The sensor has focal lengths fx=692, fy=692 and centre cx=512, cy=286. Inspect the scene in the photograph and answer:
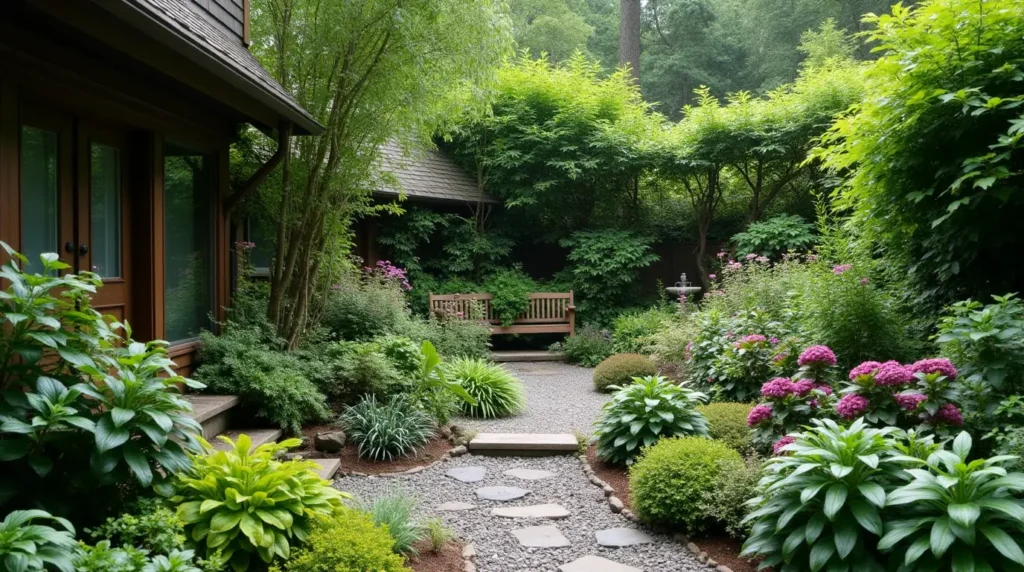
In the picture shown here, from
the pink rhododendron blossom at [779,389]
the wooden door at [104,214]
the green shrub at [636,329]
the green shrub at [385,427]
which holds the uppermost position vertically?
the wooden door at [104,214]

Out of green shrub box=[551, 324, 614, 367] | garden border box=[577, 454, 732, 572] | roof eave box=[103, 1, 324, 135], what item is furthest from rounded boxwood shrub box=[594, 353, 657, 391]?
roof eave box=[103, 1, 324, 135]

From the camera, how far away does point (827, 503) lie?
2.70m

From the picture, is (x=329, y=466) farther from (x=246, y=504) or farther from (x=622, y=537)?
(x=622, y=537)

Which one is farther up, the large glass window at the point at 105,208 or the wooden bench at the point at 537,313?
the large glass window at the point at 105,208

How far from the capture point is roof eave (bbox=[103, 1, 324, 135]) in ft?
9.36

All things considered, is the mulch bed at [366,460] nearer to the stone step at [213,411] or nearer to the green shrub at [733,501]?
the stone step at [213,411]

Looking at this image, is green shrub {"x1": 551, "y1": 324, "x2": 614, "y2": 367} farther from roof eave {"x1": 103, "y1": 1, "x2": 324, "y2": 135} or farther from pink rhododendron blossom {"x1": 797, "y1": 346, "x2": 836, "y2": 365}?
pink rhododendron blossom {"x1": 797, "y1": 346, "x2": 836, "y2": 365}

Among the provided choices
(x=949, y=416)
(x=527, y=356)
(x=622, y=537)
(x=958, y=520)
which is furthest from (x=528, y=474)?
(x=527, y=356)

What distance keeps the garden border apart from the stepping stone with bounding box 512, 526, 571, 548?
18.5 inches

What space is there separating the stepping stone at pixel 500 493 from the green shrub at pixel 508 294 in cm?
667

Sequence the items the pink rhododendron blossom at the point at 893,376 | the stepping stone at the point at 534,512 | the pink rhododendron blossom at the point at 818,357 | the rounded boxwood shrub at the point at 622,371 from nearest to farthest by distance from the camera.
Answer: the pink rhododendron blossom at the point at 893,376 < the pink rhododendron blossom at the point at 818,357 < the stepping stone at the point at 534,512 < the rounded boxwood shrub at the point at 622,371

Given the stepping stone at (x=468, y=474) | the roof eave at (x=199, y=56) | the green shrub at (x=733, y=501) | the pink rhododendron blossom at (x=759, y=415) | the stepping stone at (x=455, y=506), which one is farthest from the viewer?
the stepping stone at (x=468, y=474)

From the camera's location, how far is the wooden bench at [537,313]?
11.2 metres

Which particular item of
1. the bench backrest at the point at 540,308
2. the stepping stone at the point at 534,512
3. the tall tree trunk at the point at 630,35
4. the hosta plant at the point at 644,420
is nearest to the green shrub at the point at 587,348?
the bench backrest at the point at 540,308
